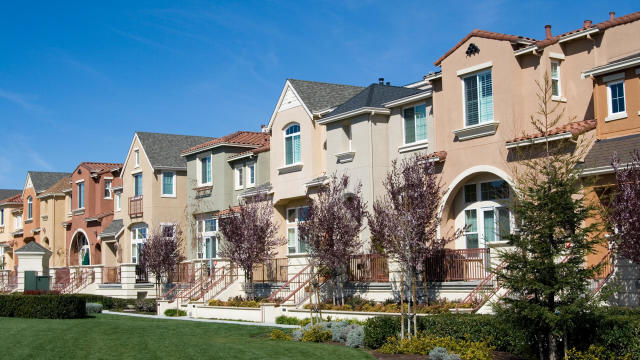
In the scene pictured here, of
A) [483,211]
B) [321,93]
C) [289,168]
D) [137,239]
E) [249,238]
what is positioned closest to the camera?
[483,211]

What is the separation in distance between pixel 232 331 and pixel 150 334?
2.61m

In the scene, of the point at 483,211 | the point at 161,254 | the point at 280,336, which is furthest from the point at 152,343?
the point at 161,254

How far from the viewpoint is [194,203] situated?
4375 cm

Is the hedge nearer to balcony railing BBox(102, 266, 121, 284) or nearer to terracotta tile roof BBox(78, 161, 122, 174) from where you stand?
balcony railing BBox(102, 266, 121, 284)

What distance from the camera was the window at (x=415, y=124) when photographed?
96.3 ft

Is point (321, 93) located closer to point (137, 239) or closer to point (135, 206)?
point (135, 206)

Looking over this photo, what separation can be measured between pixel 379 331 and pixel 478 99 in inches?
404

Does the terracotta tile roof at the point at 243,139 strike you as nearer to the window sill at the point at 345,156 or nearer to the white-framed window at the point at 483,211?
the window sill at the point at 345,156

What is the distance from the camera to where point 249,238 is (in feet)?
108

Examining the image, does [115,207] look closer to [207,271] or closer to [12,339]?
[207,271]

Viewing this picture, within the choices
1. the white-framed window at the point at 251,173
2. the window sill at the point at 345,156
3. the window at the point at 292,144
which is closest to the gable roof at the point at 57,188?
the white-framed window at the point at 251,173

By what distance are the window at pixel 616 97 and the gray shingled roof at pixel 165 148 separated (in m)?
29.3

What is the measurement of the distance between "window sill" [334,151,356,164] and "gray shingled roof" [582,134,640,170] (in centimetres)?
1092

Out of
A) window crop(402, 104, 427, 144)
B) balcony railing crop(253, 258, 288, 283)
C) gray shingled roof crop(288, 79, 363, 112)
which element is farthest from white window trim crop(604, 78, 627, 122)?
balcony railing crop(253, 258, 288, 283)
